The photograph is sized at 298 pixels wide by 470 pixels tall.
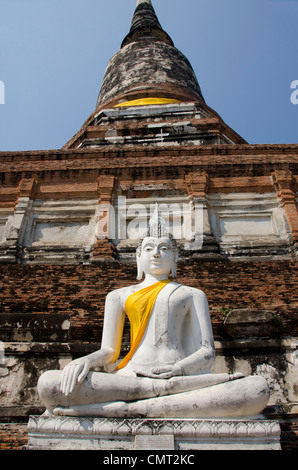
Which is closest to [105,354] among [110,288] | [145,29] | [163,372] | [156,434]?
[163,372]

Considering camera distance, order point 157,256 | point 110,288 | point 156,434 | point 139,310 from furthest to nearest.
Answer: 1. point 110,288
2. point 157,256
3. point 139,310
4. point 156,434

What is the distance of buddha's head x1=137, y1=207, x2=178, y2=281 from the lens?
4.75 meters

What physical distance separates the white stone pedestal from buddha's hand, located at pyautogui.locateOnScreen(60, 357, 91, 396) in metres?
0.26

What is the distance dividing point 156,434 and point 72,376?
0.83m

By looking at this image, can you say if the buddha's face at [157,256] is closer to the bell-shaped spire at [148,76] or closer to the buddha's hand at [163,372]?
the buddha's hand at [163,372]

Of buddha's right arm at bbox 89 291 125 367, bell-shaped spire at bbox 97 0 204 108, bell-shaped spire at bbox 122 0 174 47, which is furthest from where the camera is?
bell-shaped spire at bbox 122 0 174 47

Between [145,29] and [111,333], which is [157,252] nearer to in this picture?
[111,333]

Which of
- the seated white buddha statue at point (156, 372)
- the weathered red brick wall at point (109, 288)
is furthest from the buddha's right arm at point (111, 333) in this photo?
the weathered red brick wall at point (109, 288)

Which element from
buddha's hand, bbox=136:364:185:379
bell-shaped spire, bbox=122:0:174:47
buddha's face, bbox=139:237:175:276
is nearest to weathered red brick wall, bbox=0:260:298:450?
buddha's face, bbox=139:237:175:276

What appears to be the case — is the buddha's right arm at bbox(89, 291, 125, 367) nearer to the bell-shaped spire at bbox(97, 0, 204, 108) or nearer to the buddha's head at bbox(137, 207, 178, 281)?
the buddha's head at bbox(137, 207, 178, 281)

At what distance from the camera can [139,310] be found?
14.2 feet

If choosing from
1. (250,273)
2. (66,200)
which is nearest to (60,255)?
(66,200)
